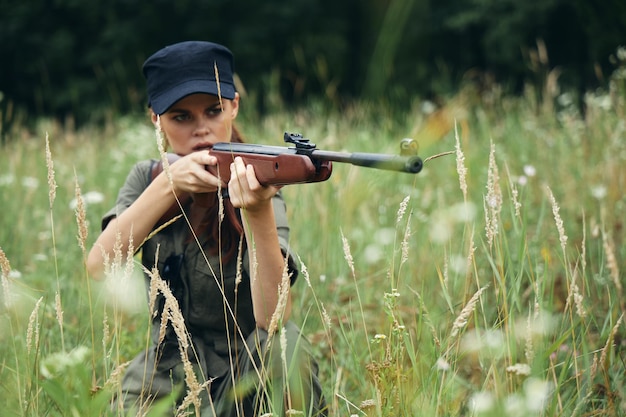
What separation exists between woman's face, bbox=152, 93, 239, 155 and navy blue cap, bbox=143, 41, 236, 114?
0.03 m

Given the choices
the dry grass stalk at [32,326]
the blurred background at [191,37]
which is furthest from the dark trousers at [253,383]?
the blurred background at [191,37]

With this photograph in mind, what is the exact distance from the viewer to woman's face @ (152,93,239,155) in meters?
1.89

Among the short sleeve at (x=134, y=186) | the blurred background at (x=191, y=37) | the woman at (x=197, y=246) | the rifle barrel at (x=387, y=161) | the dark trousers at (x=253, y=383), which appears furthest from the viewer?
the blurred background at (x=191, y=37)

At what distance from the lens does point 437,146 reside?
4.98 meters

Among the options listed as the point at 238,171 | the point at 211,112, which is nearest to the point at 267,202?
the point at 238,171

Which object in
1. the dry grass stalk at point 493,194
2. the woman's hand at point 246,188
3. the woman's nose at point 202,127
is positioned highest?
the woman's nose at point 202,127

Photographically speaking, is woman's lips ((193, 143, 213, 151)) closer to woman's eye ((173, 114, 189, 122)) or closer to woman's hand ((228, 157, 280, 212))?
woman's eye ((173, 114, 189, 122))

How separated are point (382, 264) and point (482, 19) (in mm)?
10111

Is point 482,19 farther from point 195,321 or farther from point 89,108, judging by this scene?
point 195,321

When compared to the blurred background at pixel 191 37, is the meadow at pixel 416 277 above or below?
below

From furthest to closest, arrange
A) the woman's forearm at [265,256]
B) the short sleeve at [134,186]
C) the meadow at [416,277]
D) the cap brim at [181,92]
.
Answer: the short sleeve at [134,186] < the cap brim at [181,92] < the woman's forearm at [265,256] < the meadow at [416,277]

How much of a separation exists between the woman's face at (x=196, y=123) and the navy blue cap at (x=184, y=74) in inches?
1.3

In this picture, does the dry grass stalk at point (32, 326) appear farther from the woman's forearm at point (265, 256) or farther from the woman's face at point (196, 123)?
the woman's face at point (196, 123)

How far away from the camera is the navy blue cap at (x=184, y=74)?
187 cm
